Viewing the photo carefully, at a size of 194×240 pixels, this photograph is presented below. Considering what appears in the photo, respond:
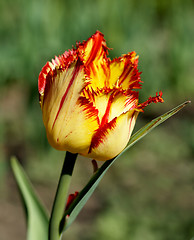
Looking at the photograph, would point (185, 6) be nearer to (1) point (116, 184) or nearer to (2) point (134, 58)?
(1) point (116, 184)

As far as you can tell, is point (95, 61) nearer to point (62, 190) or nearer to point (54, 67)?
point (54, 67)

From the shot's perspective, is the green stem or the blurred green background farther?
the blurred green background

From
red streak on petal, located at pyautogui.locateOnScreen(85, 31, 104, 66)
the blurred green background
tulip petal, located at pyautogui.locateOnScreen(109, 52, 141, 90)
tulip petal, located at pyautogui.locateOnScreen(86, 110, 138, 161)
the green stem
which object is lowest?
the blurred green background

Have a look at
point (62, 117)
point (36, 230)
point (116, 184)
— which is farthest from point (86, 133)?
point (116, 184)

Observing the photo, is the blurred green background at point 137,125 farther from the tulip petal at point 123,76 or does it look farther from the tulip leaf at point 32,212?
the tulip petal at point 123,76

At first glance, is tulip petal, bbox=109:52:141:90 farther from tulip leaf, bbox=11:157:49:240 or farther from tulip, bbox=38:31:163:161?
tulip leaf, bbox=11:157:49:240

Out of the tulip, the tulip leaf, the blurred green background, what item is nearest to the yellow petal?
the tulip

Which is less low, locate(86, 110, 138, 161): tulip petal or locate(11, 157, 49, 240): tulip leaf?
locate(86, 110, 138, 161): tulip petal
